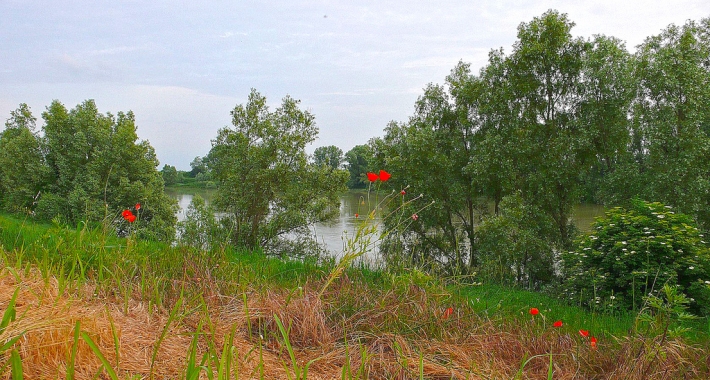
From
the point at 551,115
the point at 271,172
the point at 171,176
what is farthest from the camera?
the point at 171,176

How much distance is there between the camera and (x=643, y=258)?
21.9 ft

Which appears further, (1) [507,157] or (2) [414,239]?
(2) [414,239]

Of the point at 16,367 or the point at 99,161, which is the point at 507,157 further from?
the point at 99,161

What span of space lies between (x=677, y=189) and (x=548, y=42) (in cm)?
559

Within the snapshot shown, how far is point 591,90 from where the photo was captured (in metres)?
13.9

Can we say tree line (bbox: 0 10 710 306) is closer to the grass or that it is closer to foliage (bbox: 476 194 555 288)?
foliage (bbox: 476 194 555 288)

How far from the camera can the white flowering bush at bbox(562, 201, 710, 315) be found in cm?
648

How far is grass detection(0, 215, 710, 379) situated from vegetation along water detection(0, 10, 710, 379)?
0.02m

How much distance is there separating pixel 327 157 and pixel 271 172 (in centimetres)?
237

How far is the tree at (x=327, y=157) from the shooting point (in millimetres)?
16781

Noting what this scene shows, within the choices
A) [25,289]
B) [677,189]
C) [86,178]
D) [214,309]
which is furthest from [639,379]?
[86,178]

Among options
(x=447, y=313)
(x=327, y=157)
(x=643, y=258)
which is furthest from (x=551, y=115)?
(x=447, y=313)

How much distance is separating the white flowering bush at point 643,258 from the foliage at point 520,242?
495 cm

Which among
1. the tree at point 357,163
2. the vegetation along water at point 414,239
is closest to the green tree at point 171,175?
the vegetation along water at point 414,239
